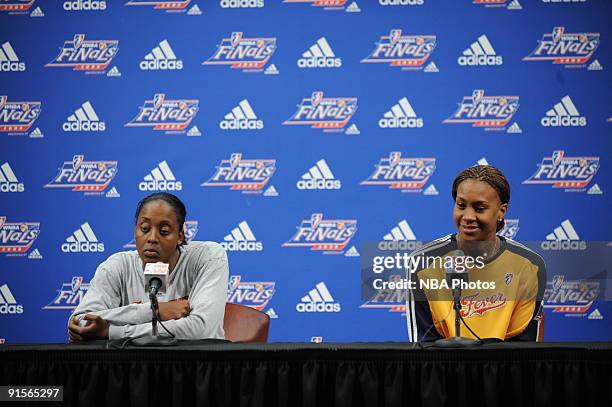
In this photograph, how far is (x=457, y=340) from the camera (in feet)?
7.34

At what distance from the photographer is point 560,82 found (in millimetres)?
4777

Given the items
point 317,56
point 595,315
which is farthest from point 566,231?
point 317,56

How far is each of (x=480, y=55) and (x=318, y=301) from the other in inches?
72.3

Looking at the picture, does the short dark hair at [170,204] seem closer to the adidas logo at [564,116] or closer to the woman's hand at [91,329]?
the woman's hand at [91,329]

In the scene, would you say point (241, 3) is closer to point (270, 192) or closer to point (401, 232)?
point (270, 192)

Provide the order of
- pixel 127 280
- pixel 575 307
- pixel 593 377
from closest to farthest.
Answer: pixel 593 377 → pixel 127 280 → pixel 575 307

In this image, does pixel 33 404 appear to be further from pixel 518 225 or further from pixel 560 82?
pixel 560 82

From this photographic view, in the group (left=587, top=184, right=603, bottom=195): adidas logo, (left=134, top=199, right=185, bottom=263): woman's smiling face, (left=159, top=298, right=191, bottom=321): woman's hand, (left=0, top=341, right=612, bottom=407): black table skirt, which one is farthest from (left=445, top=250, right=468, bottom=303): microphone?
(left=587, top=184, right=603, bottom=195): adidas logo

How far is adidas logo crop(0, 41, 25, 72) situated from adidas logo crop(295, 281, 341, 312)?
2.33m

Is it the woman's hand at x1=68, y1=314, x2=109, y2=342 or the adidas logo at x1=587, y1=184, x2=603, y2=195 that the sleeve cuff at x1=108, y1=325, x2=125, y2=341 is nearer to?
the woman's hand at x1=68, y1=314, x2=109, y2=342

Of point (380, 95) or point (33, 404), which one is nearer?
point (33, 404)

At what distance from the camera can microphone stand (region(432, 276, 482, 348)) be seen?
221 centimetres

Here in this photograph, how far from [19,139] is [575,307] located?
11.9 feet

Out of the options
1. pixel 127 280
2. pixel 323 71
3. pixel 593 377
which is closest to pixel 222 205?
pixel 323 71
